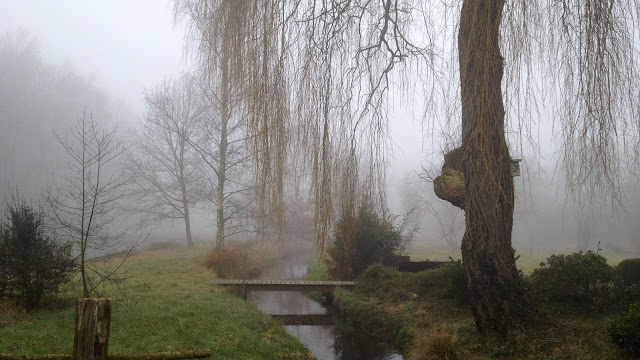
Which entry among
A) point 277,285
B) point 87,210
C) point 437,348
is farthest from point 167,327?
point 277,285

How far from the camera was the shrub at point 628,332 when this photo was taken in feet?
16.1

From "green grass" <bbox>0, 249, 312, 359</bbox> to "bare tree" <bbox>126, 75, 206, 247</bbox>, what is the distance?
13.5m

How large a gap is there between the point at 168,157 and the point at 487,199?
21.2 m

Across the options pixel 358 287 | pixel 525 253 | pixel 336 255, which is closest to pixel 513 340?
pixel 358 287

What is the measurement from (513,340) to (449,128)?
110 inches

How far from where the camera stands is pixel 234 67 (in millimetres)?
4465

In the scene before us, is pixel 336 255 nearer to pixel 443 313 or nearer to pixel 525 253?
pixel 443 313

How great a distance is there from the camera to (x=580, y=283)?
7.29 metres

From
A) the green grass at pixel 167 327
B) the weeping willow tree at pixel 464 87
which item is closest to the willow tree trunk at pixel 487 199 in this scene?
the weeping willow tree at pixel 464 87

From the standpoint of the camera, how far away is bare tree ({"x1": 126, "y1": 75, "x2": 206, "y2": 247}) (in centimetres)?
2278

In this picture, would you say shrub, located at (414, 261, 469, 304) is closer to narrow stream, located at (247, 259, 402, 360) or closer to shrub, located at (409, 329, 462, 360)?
narrow stream, located at (247, 259, 402, 360)

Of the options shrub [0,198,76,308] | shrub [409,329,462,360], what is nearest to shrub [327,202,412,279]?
shrub [409,329,462,360]

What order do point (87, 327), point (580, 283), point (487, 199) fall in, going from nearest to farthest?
point (87, 327) < point (487, 199) < point (580, 283)

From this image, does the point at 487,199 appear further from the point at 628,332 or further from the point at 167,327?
the point at 167,327
